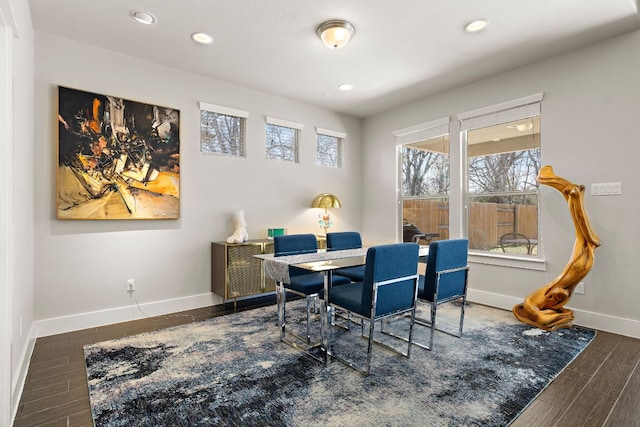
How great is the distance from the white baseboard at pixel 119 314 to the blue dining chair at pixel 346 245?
5.37 feet

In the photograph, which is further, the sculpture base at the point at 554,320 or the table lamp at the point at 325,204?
the table lamp at the point at 325,204

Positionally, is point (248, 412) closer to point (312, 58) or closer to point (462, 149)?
point (312, 58)

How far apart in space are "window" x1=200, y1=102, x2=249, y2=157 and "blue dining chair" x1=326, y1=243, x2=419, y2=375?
8.40 ft

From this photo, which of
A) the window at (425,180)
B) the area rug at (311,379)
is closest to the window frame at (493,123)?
the window at (425,180)

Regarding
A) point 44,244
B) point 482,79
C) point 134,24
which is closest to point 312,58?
point 134,24

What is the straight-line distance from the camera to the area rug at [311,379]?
6.05ft

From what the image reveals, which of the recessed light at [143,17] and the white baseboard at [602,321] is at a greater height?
the recessed light at [143,17]

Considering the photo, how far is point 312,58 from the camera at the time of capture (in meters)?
3.54

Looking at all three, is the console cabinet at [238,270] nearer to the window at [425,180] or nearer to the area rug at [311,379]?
the area rug at [311,379]

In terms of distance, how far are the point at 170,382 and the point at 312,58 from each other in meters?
3.20

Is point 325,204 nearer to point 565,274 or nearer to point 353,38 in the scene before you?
point 353,38

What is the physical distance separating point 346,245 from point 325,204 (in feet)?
4.18

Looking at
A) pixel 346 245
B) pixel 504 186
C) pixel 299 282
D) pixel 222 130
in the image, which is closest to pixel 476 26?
pixel 504 186

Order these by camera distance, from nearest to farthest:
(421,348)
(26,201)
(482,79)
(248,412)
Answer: (248,412)
(26,201)
(421,348)
(482,79)
